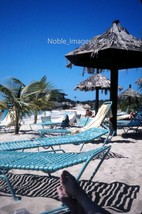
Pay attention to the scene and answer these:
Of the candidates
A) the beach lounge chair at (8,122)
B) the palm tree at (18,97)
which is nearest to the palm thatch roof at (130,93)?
the palm tree at (18,97)

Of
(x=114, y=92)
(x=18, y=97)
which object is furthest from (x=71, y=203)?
(x=18, y=97)

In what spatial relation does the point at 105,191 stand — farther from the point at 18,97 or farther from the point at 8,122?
the point at 8,122

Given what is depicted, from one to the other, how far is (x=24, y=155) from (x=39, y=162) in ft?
1.57

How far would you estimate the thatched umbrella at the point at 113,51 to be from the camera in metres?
7.09

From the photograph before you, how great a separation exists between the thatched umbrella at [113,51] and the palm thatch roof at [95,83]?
5794mm

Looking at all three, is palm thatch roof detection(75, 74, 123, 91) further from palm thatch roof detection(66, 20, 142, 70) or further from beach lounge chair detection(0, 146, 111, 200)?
beach lounge chair detection(0, 146, 111, 200)

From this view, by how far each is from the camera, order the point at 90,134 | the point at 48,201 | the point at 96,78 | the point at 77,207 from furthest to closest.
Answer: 1. the point at 96,78
2. the point at 90,134
3. the point at 48,201
4. the point at 77,207

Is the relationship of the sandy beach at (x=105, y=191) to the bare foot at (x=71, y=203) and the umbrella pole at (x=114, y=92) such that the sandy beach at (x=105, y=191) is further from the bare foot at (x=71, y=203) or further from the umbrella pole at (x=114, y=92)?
the umbrella pole at (x=114, y=92)

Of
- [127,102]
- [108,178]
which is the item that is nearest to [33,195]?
[108,178]

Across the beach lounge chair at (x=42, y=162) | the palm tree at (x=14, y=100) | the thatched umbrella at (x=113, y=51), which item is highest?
the thatched umbrella at (x=113, y=51)

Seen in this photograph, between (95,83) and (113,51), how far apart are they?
25.6 feet

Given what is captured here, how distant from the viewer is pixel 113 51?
23.9 ft

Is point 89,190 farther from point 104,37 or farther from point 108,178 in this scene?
point 104,37

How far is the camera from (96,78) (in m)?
15.5
